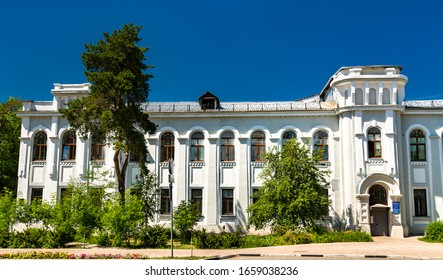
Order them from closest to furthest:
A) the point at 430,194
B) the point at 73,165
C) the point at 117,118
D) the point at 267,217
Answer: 1. the point at 117,118
2. the point at 267,217
3. the point at 430,194
4. the point at 73,165

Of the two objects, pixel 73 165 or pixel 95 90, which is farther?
pixel 73 165

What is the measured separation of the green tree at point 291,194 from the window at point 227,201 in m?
3.62

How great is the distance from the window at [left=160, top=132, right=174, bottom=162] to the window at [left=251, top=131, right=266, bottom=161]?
598 cm

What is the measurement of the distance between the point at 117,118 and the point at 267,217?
34.7 feet

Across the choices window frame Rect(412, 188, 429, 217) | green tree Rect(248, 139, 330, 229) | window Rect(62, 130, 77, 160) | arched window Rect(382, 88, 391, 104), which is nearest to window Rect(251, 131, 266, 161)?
green tree Rect(248, 139, 330, 229)

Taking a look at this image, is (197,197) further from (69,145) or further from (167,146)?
(69,145)

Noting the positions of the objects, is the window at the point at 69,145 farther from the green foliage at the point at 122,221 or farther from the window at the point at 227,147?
the window at the point at 227,147

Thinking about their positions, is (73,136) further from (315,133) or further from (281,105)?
(315,133)

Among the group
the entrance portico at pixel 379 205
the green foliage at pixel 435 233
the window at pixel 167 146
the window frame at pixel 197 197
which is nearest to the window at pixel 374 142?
the entrance portico at pixel 379 205

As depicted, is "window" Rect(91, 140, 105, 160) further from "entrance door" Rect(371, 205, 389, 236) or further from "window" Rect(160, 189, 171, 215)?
"entrance door" Rect(371, 205, 389, 236)

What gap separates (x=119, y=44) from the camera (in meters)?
22.7

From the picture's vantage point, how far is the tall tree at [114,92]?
2223cm

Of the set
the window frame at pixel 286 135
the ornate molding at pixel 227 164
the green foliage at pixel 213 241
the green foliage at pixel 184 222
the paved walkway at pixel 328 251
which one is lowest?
the paved walkway at pixel 328 251

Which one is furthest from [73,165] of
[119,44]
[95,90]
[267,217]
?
[267,217]
